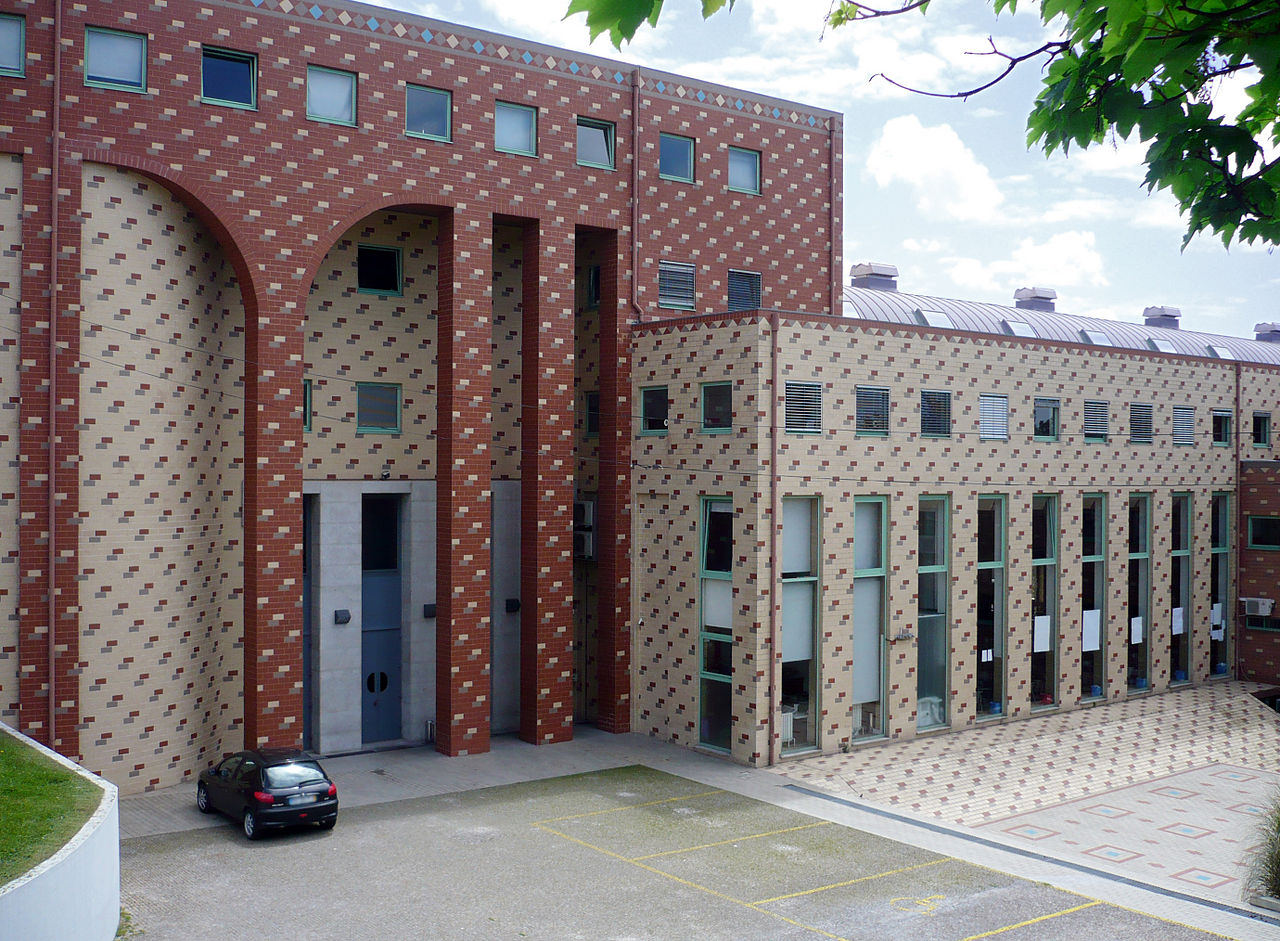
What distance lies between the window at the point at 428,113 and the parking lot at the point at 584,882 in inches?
530

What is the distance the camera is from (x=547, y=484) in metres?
24.9

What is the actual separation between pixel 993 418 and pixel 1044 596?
488 centimetres

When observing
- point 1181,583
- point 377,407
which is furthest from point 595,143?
point 1181,583

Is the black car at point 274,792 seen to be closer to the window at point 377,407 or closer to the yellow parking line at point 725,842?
the yellow parking line at point 725,842

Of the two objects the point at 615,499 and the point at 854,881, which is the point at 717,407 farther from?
the point at 854,881

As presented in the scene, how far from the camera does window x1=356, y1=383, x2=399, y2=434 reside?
24328mm

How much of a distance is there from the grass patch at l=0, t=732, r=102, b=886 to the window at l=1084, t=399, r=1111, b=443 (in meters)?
24.5

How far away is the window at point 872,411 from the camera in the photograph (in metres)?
24.9

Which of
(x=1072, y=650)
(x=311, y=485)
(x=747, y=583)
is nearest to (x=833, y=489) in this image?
(x=747, y=583)

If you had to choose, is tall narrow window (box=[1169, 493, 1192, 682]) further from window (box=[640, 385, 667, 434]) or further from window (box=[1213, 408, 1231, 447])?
window (box=[640, 385, 667, 434])

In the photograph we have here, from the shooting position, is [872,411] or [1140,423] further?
[1140,423]

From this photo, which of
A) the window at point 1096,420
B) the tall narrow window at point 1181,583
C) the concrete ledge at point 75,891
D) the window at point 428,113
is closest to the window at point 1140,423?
the window at point 1096,420

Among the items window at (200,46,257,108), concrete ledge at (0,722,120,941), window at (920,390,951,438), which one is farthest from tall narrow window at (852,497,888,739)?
concrete ledge at (0,722,120,941)

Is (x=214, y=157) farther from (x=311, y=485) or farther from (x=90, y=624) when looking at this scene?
(x=90, y=624)
